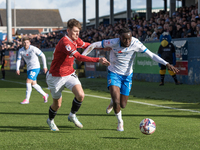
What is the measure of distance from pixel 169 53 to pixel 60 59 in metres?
10.1

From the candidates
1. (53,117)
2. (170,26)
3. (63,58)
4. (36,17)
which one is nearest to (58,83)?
(63,58)

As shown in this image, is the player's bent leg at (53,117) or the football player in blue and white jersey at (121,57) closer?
the player's bent leg at (53,117)

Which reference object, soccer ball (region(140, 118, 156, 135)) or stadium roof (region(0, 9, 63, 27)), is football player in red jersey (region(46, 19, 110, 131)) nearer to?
soccer ball (region(140, 118, 156, 135))

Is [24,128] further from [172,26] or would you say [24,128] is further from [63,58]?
[172,26]

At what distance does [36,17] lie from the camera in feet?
385

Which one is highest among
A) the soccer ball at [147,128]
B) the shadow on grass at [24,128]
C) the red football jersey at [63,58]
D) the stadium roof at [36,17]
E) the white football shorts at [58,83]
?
the stadium roof at [36,17]

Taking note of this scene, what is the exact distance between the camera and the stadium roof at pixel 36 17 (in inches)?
4497

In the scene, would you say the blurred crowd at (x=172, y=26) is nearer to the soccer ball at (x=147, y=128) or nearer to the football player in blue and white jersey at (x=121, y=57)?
the football player in blue and white jersey at (x=121, y=57)

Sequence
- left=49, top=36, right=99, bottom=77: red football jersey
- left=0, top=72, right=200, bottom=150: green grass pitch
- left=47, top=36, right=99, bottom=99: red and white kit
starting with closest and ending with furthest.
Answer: left=0, top=72, right=200, bottom=150: green grass pitch < left=49, top=36, right=99, bottom=77: red football jersey < left=47, top=36, right=99, bottom=99: red and white kit

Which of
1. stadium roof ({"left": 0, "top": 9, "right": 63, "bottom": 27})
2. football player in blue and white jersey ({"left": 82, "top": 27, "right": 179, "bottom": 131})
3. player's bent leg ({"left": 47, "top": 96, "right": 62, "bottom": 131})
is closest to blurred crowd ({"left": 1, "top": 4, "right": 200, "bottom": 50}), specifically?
football player in blue and white jersey ({"left": 82, "top": 27, "right": 179, "bottom": 131})

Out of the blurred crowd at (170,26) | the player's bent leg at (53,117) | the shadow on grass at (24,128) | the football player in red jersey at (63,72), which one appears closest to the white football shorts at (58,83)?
the football player in red jersey at (63,72)

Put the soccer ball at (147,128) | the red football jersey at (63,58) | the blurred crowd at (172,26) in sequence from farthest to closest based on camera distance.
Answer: the blurred crowd at (172,26)
the red football jersey at (63,58)
the soccer ball at (147,128)

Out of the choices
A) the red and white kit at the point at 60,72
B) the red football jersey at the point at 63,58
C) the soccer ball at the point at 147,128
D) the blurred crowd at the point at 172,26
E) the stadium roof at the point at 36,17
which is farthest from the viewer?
the stadium roof at the point at 36,17

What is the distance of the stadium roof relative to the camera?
114m
